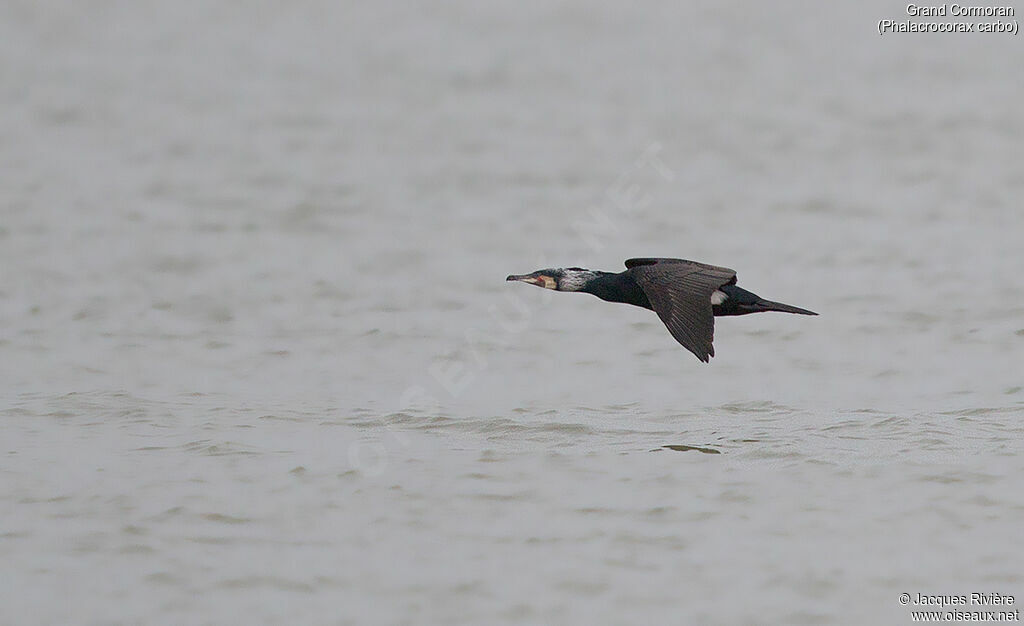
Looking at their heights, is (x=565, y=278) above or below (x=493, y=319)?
above

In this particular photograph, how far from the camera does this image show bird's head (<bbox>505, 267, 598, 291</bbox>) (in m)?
9.84

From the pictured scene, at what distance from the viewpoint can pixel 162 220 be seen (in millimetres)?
14664

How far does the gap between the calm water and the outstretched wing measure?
25.9 inches

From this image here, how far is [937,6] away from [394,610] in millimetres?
15563

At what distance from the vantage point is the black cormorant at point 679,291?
859 centimetres

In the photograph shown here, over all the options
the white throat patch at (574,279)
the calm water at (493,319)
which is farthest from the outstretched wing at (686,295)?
the calm water at (493,319)

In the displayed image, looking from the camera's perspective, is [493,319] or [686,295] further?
[493,319]

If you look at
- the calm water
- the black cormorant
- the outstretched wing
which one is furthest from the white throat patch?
the calm water

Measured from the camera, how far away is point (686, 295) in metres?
8.83

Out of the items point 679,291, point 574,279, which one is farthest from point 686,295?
point 574,279

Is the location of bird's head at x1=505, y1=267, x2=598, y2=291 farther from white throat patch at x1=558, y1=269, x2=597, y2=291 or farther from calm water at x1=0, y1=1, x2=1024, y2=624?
calm water at x1=0, y1=1, x2=1024, y2=624

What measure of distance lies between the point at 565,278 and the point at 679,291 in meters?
1.20

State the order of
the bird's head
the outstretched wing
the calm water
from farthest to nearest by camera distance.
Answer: the bird's head < the outstretched wing < the calm water

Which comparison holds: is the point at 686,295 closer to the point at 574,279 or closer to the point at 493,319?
the point at 574,279
